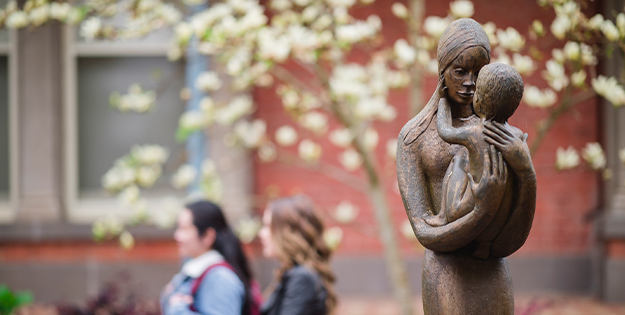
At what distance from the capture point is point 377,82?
4.90 metres

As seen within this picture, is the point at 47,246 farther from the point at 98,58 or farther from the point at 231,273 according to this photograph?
the point at 231,273

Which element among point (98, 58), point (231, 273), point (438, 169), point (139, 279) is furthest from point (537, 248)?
point (438, 169)

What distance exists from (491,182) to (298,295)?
2025mm

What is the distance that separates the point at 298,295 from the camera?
360cm

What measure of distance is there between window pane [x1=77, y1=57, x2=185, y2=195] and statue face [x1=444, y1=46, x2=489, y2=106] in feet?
22.4

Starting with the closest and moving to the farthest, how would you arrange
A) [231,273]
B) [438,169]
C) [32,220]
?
[438,169] → [231,273] → [32,220]

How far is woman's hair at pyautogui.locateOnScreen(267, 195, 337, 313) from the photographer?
379 centimetres

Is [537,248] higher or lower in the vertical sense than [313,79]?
lower

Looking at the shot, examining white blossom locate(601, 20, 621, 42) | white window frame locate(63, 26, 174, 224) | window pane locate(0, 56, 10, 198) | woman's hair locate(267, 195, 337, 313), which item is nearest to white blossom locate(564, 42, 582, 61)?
white blossom locate(601, 20, 621, 42)

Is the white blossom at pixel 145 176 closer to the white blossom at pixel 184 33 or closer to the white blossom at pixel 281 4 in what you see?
the white blossom at pixel 184 33

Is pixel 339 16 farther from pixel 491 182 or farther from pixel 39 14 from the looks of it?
pixel 491 182

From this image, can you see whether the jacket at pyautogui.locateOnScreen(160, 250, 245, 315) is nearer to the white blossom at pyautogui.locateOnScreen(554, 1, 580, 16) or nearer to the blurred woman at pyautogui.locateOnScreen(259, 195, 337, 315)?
the blurred woman at pyautogui.locateOnScreen(259, 195, 337, 315)

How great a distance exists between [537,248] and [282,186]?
3271 millimetres

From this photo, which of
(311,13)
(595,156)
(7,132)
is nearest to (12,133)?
(7,132)
